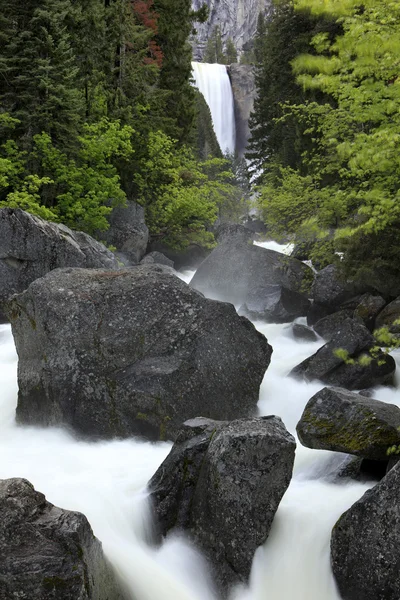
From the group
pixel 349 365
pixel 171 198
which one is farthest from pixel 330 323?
pixel 171 198

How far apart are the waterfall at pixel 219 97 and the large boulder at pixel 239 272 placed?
47.6 metres

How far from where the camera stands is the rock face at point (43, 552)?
377cm

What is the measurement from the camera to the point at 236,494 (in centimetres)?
518

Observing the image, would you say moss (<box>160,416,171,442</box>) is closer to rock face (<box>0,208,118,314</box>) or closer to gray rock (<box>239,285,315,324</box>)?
rock face (<box>0,208,118,314</box>)

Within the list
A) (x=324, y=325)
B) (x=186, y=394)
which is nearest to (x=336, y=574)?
(x=186, y=394)

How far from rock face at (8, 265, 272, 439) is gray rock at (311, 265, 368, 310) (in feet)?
16.4

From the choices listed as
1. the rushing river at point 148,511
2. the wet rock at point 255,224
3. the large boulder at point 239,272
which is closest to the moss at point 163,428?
the rushing river at point 148,511

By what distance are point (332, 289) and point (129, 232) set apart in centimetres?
971

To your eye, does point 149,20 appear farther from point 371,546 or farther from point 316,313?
point 371,546

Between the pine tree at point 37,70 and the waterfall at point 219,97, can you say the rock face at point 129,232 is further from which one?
the waterfall at point 219,97

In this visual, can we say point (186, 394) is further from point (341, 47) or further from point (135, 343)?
point (341, 47)

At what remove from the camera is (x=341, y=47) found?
5.21 meters

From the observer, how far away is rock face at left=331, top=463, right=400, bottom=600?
4676mm

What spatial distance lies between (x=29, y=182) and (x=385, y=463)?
15014mm
